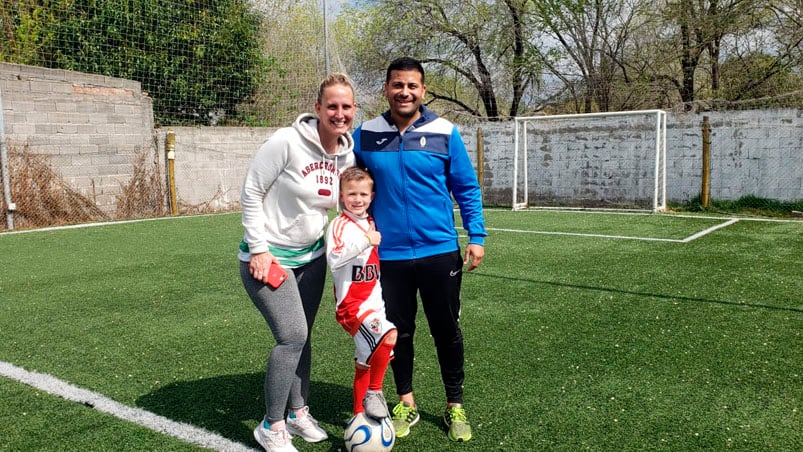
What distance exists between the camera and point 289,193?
2887mm

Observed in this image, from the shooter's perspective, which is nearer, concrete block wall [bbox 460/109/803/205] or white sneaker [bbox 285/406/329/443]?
white sneaker [bbox 285/406/329/443]

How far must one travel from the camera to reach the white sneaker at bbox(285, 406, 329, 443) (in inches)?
124

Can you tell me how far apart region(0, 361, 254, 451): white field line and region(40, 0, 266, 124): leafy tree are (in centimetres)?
1229

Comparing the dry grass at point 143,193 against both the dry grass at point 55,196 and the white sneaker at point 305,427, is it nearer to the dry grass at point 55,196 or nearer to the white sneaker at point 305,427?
the dry grass at point 55,196

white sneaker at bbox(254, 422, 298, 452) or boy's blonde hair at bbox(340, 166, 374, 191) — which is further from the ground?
boy's blonde hair at bbox(340, 166, 374, 191)

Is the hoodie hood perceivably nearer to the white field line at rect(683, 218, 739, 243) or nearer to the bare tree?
the white field line at rect(683, 218, 739, 243)

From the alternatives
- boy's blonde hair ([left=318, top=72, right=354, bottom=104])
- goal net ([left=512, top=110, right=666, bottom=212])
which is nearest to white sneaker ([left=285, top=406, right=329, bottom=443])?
boy's blonde hair ([left=318, top=72, right=354, bottom=104])

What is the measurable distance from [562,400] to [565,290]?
9.20 ft

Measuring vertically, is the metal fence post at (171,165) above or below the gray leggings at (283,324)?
above

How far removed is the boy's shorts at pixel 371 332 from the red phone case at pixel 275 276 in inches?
16.7

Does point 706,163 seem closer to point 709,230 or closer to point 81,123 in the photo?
point 709,230

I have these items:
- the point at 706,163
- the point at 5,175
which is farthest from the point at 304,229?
the point at 706,163

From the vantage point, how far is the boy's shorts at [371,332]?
2922mm

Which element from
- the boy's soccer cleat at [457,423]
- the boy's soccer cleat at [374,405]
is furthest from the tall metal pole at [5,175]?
the boy's soccer cleat at [457,423]
